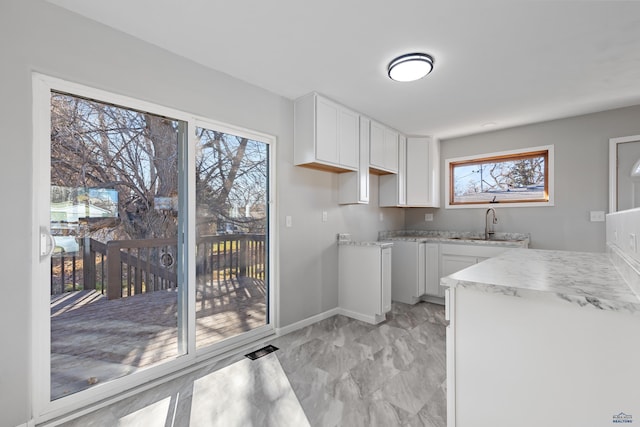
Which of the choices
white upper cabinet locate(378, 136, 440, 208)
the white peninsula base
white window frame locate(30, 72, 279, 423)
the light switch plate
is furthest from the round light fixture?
the light switch plate

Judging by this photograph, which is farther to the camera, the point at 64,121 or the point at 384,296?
the point at 384,296

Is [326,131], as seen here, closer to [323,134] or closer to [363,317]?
[323,134]

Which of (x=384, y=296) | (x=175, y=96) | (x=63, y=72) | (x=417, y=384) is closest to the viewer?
(x=63, y=72)

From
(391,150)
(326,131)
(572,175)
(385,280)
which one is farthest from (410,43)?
(572,175)

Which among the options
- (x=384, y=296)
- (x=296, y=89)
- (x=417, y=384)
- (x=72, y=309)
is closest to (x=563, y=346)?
(x=417, y=384)

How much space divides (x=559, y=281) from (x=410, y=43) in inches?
69.5

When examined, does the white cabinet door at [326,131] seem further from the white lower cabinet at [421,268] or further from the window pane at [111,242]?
the white lower cabinet at [421,268]

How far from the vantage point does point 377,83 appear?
8.50ft

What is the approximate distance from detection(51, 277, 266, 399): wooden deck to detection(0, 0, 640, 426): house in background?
174 mm

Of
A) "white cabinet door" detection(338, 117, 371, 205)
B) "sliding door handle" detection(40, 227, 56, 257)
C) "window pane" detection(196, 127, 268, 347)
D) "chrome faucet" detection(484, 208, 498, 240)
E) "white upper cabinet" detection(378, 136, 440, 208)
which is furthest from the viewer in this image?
"white upper cabinet" detection(378, 136, 440, 208)

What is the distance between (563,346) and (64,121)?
267 centimetres

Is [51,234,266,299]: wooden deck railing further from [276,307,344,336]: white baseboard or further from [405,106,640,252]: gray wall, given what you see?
[405,106,640,252]: gray wall

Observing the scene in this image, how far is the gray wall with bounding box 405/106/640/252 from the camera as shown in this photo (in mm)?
3180

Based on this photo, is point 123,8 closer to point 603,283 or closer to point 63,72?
point 63,72
